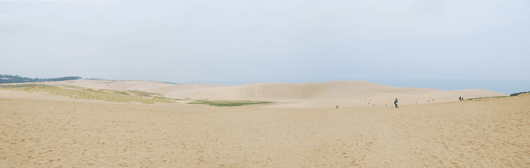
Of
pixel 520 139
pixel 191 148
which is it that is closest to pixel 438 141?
pixel 520 139

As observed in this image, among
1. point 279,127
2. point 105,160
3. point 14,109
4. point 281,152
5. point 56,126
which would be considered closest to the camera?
point 105,160

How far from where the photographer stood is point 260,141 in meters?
15.1

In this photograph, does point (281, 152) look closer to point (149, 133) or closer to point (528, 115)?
point (149, 133)

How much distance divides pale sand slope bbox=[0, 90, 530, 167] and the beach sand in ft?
0.12

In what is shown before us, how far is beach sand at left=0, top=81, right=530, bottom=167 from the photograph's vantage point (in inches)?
405

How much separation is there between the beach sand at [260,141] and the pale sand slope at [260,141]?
0.12ft

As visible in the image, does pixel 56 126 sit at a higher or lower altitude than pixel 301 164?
higher

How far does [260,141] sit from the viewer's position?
596 inches

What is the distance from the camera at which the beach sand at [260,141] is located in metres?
10.3

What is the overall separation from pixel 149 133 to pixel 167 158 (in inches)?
217

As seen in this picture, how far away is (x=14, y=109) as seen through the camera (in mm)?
16922

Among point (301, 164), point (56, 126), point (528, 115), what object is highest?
point (528, 115)

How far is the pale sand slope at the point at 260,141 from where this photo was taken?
33.8 ft

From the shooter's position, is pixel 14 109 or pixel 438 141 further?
pixel 14 109
